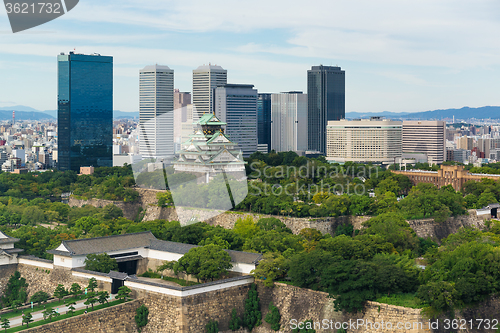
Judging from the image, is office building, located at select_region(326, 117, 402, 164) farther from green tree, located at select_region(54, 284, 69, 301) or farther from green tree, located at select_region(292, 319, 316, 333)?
green tree, located at select_region(54, 284, 69, 301)

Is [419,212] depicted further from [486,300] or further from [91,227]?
[91,227]

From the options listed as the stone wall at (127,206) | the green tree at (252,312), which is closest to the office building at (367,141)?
the stone wall at (127,206)

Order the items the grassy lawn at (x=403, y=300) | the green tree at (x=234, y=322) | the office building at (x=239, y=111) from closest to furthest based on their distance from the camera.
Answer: the grassy lawn at (x=403, y=300) → the green tree at (x=234, y=322) → the office building at (x=239, y=111)

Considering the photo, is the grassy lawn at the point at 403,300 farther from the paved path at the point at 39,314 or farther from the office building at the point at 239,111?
the office building at the point at 239,111

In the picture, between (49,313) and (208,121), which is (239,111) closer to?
(208,121)

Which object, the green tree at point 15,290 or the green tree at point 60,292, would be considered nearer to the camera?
the green tree at point 60,292

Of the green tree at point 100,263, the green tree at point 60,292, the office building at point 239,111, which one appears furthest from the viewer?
the office building at point 239,111

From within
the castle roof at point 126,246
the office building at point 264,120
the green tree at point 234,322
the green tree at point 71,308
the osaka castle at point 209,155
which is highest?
the office building at point 264,120

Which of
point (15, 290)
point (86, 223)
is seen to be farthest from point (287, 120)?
point (15, 290)
